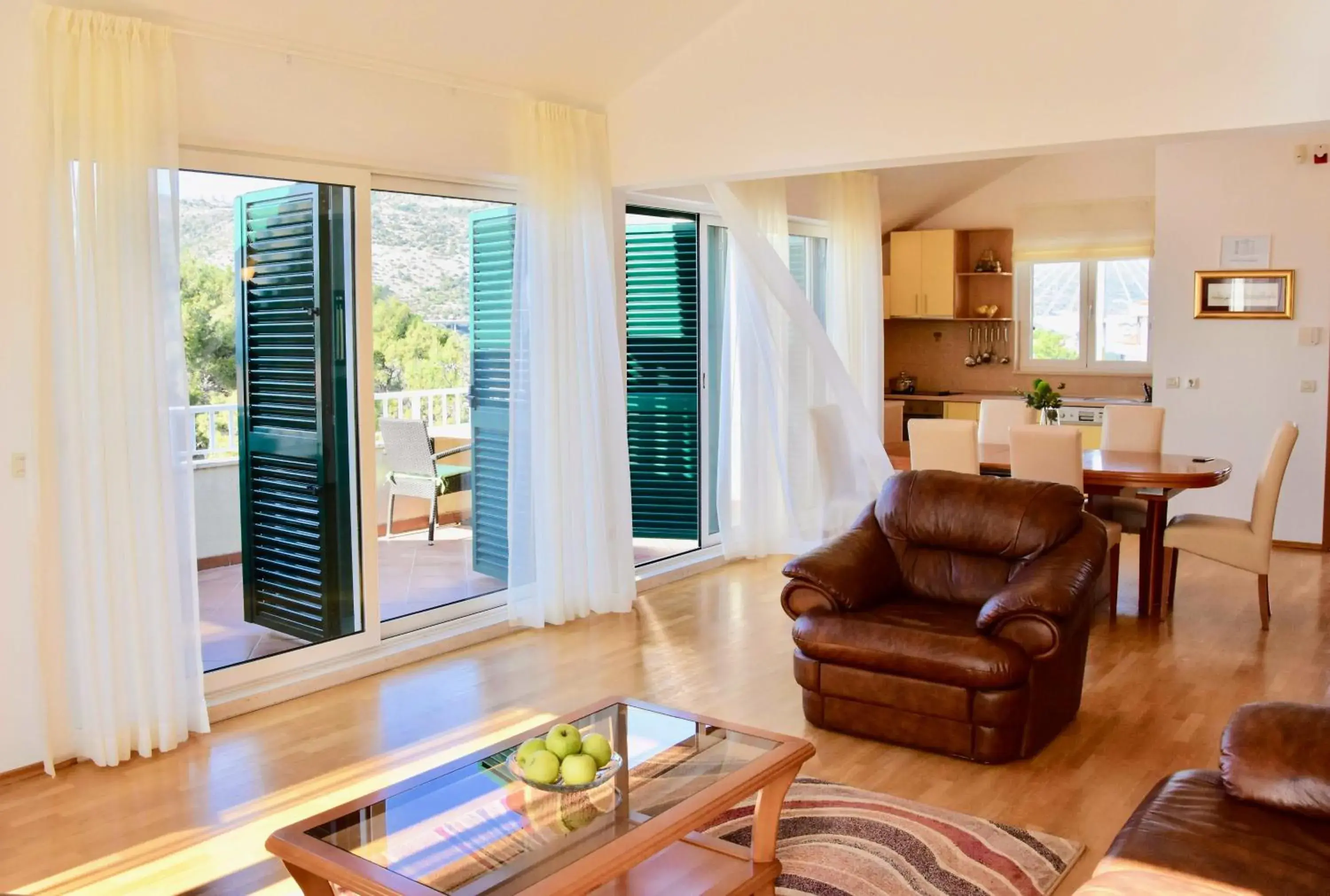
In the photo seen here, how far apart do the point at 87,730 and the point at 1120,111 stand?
4517 mm

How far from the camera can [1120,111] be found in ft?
15.3

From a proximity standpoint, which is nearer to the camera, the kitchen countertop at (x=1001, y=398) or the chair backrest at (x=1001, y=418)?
the chair backrest at (x=1001, y=418)

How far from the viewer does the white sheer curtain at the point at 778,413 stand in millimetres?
6848

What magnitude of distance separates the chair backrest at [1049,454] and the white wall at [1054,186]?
13.2 ft

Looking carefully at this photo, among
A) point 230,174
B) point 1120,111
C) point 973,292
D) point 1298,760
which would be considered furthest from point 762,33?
point 973,292

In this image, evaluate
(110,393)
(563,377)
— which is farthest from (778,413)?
(110,393)

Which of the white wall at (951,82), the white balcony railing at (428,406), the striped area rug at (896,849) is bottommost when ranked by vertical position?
the striped area rug at (896,849)

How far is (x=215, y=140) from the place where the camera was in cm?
445

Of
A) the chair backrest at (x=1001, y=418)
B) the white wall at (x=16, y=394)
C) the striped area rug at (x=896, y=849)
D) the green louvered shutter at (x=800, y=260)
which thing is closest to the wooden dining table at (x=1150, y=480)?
the chair backrest at (x=1001, y=418)

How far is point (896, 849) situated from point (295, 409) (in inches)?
122

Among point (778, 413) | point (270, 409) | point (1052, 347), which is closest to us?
point (270, 409)

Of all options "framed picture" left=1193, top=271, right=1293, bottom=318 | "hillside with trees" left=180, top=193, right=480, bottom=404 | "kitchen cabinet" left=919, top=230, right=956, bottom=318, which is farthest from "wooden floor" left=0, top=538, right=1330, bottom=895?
"kitchen cabinet" left=919, top=230, right=956, bottom=318

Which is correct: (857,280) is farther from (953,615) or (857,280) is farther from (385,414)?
(953,615)

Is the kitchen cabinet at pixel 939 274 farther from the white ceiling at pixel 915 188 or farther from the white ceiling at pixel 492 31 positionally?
the white ceiling at pixel 492 31
